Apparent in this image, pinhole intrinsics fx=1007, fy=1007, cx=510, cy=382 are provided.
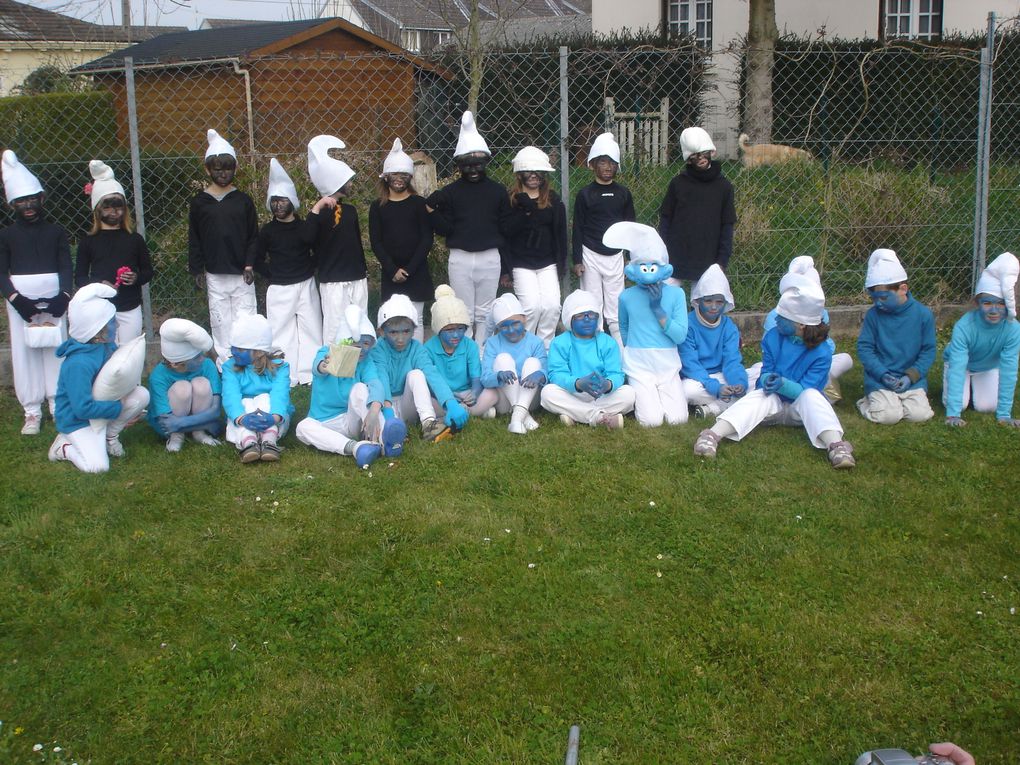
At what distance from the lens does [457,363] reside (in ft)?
22.0

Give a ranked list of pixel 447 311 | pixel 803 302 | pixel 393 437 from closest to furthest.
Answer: pixel 393 437
pixel 803 302
pixel 447 311

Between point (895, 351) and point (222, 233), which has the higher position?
point (222, 233)

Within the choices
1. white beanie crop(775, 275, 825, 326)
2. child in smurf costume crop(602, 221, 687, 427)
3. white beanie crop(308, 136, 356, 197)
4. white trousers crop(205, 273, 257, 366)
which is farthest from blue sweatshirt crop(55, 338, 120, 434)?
white beanie crop(775, 275, 825, 326)

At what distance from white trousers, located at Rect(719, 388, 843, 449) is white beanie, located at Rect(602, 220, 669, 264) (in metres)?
1.12

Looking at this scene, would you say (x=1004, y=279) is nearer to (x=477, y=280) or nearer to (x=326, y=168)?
(x=477, y=280)

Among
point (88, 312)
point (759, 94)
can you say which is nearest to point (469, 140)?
point (88, 312)

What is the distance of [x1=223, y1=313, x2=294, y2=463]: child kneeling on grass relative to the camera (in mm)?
6035

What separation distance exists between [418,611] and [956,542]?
2.51 m

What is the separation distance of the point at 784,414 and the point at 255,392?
10.8 feet

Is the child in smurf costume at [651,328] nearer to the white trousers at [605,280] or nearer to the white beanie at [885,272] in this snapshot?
the white trousers at [605,280]

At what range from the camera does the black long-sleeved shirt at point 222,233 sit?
7.16 metres

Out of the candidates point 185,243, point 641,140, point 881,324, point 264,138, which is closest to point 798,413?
point 881,324

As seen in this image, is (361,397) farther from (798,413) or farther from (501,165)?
(501,165)

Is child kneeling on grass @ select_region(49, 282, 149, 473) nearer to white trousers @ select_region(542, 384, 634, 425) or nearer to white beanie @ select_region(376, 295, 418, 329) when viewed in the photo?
white beanie @ select_region(376, 295, 418, 329)
